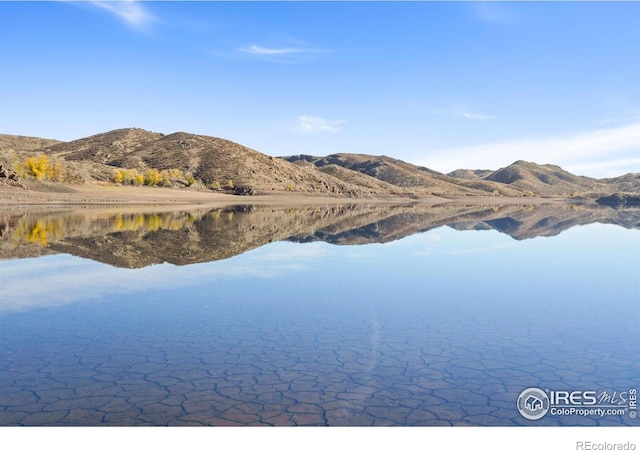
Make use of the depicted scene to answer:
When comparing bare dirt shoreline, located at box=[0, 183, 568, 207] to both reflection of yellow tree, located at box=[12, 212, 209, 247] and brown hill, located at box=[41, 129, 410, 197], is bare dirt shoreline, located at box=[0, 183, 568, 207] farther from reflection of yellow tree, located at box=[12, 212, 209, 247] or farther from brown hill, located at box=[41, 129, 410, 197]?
reflection of yellow tree, located at box=[12, 212, 209, 247]

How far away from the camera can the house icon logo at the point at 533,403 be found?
774cm

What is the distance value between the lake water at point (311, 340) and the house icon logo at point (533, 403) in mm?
31

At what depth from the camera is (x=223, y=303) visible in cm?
1495

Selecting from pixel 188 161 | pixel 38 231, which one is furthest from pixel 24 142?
pixel 38 231

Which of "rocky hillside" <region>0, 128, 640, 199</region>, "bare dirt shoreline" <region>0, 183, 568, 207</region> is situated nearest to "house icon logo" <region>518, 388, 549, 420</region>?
"bare dirt shoreline" <region>0, 183, 568, 207</region>

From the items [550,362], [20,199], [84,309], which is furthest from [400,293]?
[20,199]

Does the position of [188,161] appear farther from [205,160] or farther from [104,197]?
[104,197]

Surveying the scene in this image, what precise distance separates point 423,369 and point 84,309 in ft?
31.6

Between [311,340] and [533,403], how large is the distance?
15.9ft

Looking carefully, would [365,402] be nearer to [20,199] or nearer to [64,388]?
[64,388]

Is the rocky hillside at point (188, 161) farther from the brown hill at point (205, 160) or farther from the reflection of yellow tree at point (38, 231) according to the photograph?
the reflection of yellow tree at point (38, 231)

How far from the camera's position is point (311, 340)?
11.3 m

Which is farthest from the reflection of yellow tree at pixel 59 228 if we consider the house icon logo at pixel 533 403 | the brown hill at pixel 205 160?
the brown hill at pixel 205 160

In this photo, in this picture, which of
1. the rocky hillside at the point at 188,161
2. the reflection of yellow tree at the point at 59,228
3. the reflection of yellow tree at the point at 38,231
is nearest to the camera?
the reflection of yellow tree at the point at 38,231
